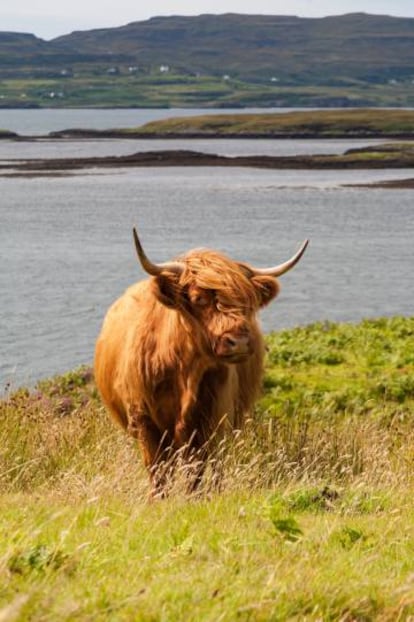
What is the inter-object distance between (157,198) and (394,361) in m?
48.5

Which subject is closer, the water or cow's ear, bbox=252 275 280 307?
cow's ear, bbox=252 275 280 307

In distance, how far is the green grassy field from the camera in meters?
5.00

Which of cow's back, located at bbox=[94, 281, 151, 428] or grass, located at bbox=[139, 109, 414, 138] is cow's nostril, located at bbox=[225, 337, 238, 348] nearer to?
cow's back, located at bbox=[94, 281, 151, 428]

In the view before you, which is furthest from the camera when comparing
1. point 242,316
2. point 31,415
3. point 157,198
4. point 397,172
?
point 397,172

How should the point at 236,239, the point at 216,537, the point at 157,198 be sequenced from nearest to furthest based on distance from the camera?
the point at 216,537 → the point at 236,239 → the point at 157,198

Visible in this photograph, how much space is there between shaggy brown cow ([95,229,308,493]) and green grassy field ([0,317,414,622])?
329 millimetres

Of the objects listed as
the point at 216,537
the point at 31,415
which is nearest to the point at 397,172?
the point at 31,415

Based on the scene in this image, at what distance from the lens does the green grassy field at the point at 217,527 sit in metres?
5.00

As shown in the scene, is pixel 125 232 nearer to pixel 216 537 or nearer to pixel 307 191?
pixel 307 191

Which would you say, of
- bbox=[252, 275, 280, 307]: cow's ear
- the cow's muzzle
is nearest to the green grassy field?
the cow's muzzle

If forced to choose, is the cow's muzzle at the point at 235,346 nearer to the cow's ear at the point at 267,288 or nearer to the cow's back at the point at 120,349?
the cow's ear at the point at 267,288

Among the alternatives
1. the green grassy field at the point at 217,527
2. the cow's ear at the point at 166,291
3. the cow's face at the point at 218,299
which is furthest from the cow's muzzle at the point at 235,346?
the green grassy field at the point at 217,527

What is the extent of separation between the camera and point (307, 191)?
219 ft

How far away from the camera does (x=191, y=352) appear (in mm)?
9062
